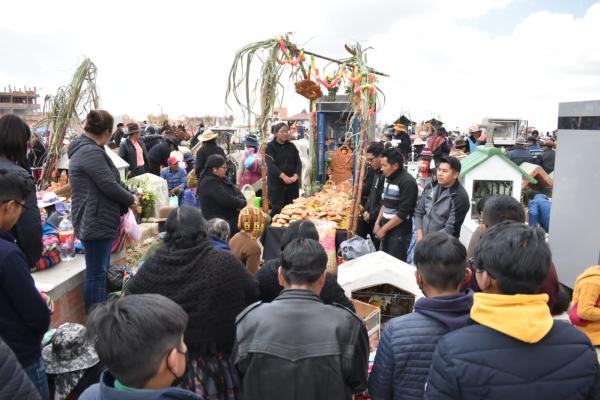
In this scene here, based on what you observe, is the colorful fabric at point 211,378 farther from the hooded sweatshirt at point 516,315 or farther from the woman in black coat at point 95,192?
the woman in black coat at point 95,192

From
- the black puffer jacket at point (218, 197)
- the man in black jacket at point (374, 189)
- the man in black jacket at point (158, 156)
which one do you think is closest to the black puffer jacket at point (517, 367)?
the black puffer jacket at point (218, 197)

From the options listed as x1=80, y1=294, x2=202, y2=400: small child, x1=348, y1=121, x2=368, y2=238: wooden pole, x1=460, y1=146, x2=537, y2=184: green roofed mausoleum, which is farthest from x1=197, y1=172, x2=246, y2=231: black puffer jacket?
x1=80, y1=294, x2=202, y2=400: small child

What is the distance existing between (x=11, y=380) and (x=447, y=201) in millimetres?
3626

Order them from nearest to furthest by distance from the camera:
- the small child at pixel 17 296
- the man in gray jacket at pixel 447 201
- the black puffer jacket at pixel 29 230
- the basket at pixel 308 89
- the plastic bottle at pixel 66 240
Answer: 1. the small child at pixel 17 296
2. the black puffer jacket at pixel 29 230
3. the man in gray jacket at pixel 447 201
4. the plastic bottle at pixel 66 240
5. the basket at pixel 308 89

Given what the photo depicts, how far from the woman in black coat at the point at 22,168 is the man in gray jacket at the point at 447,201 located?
299cm

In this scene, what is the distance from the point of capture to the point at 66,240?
4250 millimetres

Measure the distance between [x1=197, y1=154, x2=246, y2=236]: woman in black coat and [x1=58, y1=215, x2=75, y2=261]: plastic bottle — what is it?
4.20ft

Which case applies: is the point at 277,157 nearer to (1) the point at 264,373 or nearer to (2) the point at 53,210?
(2) the point at 53,210

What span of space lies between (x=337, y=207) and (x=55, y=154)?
4241mm

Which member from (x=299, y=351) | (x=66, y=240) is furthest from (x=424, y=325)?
(x=66, y=240)

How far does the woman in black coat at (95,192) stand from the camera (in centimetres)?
360

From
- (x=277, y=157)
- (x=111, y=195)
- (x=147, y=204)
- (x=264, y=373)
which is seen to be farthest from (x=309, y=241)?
(x=147, y=204)

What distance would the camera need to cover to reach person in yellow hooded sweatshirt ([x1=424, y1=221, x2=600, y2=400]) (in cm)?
141

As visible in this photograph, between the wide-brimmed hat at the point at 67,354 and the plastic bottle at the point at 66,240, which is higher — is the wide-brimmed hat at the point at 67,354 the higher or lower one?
the lower one
